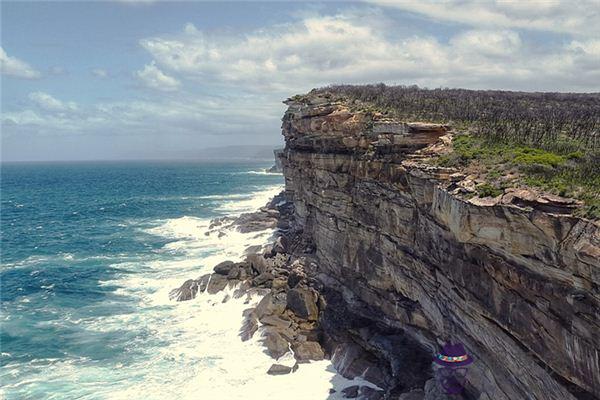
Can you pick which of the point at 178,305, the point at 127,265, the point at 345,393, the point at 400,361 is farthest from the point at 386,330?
the point at 127,265

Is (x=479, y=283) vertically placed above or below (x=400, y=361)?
above

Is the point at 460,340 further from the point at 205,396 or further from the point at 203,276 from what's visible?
the point at 203,276

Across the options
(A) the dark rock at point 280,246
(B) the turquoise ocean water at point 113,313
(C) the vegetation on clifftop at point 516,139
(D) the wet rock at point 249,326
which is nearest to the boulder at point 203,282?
(B) the turquoise ocean water at point 113,313

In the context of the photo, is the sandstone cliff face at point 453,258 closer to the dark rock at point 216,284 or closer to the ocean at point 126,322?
the ocean at point 126,322

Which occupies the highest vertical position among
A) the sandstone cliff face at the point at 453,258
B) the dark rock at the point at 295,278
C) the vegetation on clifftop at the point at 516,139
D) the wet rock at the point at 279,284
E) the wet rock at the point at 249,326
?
the vegetation on clifftop at the point at 516,139

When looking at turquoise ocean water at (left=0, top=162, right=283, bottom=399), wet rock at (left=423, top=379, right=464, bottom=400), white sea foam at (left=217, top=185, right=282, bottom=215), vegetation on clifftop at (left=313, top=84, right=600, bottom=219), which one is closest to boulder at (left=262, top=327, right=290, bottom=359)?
turquoise ocean water at (left=0, top=162, right=283, bottom=399)

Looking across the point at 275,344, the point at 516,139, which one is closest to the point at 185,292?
the point at 275,344
